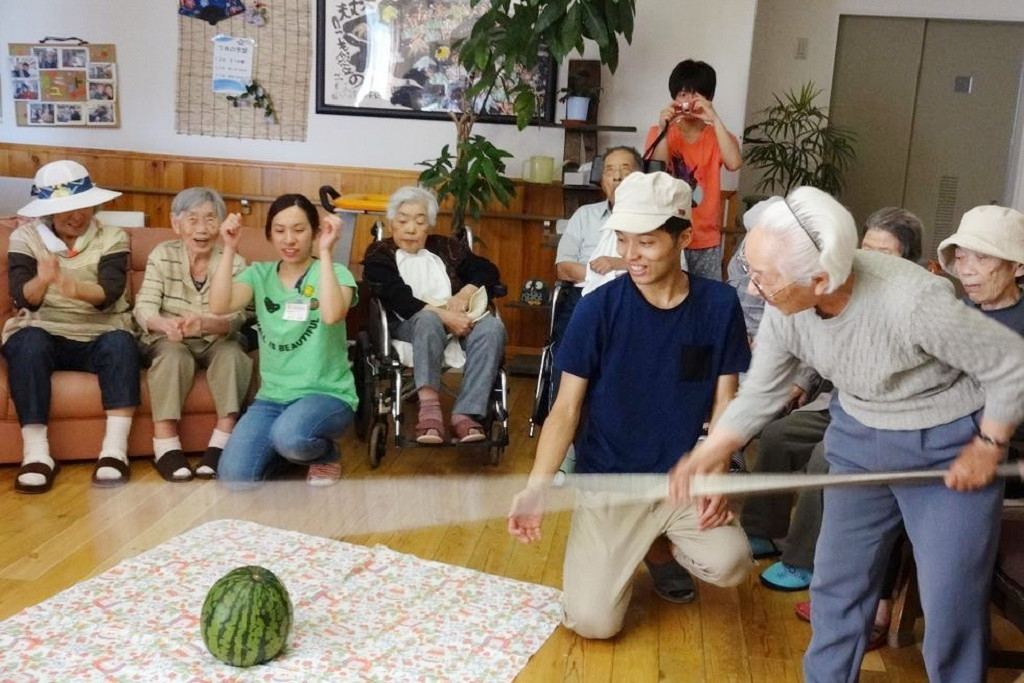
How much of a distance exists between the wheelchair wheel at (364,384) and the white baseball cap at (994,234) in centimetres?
221

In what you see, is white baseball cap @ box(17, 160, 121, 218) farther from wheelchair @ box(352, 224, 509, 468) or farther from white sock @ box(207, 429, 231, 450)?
wheelchair @ box(352, 224, 509, 468)

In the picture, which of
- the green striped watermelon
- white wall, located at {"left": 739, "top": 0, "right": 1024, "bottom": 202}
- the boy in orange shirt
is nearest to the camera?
the green striped watermelon

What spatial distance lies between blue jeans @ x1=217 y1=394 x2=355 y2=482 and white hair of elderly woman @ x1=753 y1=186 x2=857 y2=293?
2057 millimetres

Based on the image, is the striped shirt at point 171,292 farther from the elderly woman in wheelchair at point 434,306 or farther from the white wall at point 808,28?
the white wall at point 808,28

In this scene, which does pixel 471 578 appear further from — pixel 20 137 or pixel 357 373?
pixel 20 137

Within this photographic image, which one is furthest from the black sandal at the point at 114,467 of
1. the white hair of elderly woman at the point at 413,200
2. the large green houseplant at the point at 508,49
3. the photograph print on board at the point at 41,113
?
the photograph print on board at the point at 41,113

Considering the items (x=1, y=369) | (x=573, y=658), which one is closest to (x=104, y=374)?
(x=1, y=369)

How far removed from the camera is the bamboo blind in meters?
5.69

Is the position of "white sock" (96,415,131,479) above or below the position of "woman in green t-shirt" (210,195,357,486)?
below

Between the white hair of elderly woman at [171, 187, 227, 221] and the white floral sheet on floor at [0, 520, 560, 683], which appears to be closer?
the white floral sheet on floor at [0, 520, 560, 683]

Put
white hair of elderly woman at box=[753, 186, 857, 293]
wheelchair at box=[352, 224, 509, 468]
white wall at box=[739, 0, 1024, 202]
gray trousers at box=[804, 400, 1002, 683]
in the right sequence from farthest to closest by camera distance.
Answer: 1. white wall at box=[739, 0, 1024, 202]
2. wheelchair at box=[352, 224, 509, 468]
3. gray trousers at box=[804, 400, 1002, 683]
4. white hair of elderly woman at box=[753, 186, 857, 293]

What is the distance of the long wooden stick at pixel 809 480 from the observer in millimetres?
1885

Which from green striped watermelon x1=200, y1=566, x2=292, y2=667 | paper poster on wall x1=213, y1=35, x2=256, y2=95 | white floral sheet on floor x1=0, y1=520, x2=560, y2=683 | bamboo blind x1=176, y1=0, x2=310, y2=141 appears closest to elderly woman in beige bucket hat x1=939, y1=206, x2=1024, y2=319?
white floral sheet on floor x1=0, y1=520, x2=560, y2=683

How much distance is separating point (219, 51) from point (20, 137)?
1.32m
